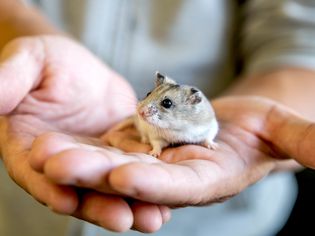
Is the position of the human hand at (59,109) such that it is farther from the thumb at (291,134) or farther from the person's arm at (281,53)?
the person's arm at (281,53)

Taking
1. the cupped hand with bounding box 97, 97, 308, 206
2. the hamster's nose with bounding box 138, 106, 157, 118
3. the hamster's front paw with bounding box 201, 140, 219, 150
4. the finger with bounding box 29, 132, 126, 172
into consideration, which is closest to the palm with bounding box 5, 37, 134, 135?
the cupped hand with bounding box 97, 97, 308, 206

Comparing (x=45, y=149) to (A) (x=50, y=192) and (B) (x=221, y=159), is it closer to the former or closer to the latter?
(A) (x=50, y=192)

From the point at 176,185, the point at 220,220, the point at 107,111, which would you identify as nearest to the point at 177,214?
the point at 220,220

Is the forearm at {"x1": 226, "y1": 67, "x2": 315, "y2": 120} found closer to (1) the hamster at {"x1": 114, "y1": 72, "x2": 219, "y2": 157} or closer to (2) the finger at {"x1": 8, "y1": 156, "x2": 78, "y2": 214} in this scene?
(1) the hamster at {"x1": 114, "y1": 72, "x2": 219, "y2": 157}

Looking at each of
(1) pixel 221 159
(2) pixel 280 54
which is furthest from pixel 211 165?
(2) pixel 280 54

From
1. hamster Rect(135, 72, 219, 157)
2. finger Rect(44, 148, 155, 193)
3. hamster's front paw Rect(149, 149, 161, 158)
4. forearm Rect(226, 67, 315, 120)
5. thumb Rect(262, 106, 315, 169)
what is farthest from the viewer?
forearm Rect(226, 67, 315, 120)

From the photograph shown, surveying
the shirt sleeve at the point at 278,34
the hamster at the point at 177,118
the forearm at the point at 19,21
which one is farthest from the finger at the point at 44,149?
the shirt sleeve at the point at 278,34
